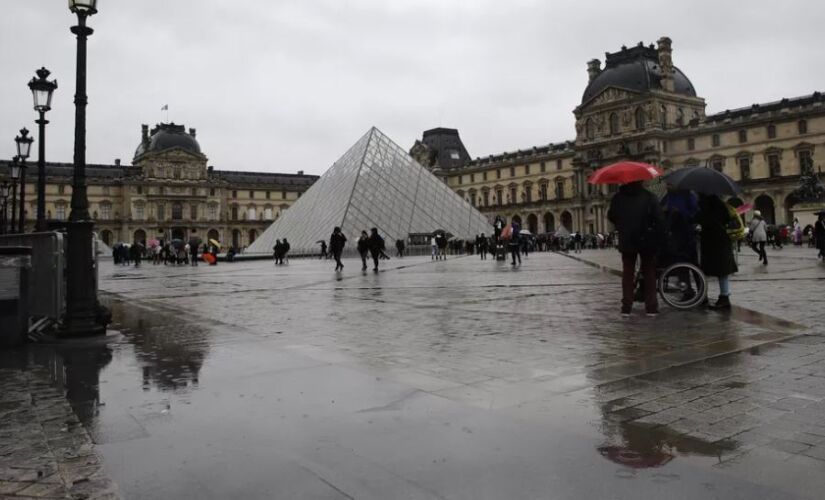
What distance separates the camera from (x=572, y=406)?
2.89 m

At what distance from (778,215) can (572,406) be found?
58299mm

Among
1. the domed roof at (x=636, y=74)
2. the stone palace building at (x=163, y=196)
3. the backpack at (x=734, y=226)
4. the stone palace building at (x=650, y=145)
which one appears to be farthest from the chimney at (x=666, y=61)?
the backpack at (x=734, y=226)

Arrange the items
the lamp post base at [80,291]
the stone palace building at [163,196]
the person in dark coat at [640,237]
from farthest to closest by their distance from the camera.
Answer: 1. the stone palace building at [163,196]
2. the person in dark coat at [640,237]
3. the lamp post base at [80,291]

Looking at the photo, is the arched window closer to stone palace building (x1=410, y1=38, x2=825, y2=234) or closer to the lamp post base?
stone palace building (x1=410, y1=38, x2=825, y2=234)

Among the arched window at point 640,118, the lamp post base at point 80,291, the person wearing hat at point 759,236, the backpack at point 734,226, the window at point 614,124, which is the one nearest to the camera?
the lamp post base at point 80,291

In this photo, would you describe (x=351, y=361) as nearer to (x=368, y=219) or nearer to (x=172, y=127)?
(x=368, y=219)

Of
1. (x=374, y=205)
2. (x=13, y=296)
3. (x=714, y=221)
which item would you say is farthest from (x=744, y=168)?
(x=13, y=296)

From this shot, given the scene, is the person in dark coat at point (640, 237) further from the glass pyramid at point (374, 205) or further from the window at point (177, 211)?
the window at point (177, 211)

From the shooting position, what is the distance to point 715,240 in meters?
6.72

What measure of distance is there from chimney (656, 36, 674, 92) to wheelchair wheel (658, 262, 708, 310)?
60.2m

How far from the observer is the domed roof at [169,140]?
266 ft

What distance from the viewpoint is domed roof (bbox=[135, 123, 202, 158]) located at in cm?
8112

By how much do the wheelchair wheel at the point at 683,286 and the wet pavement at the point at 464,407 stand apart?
0.75 metres

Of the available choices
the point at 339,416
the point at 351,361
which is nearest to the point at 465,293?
the point at 351,361
